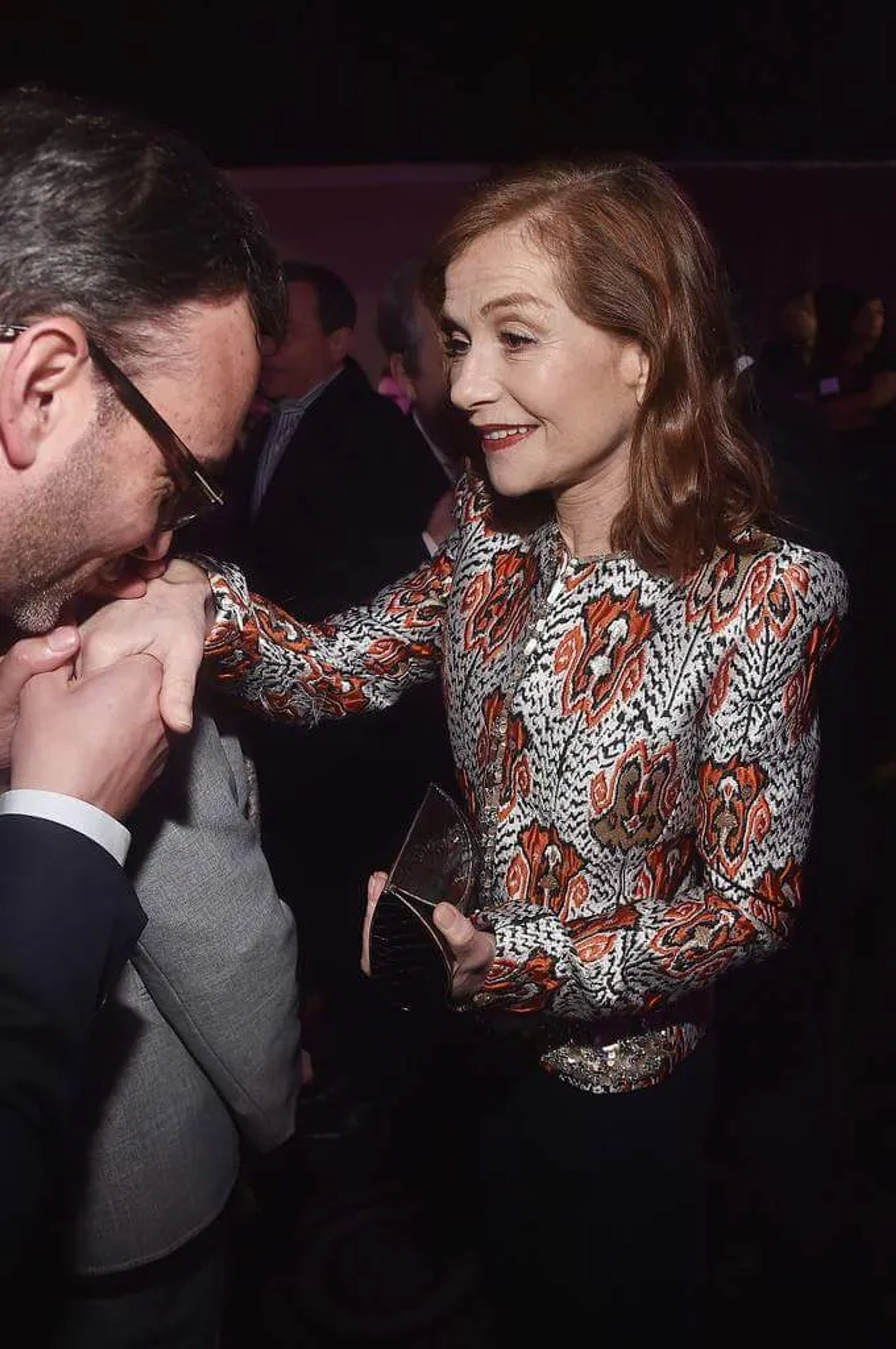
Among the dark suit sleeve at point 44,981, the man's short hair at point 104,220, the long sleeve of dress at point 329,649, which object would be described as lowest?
the long sleeve of dress at point 329,649

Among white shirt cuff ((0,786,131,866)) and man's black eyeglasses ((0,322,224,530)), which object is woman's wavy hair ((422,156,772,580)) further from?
white shirt cuff ((0,786,131,866))

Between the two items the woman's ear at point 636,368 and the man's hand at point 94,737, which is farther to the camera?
the woman's ear at point 636,368

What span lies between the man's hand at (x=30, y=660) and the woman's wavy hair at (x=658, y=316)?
0.74 m

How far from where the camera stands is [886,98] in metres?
6.34

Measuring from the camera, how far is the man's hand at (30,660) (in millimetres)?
1158

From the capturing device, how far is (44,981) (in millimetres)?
908

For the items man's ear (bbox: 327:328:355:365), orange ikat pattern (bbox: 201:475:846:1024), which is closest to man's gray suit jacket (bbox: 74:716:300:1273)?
orange ikat pattern (bbox: 201:475:846:1024)

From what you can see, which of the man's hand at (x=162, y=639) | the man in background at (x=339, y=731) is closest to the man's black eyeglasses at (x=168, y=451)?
the man's hand at (x=162, y=639)

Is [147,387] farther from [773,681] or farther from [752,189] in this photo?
[752,189]

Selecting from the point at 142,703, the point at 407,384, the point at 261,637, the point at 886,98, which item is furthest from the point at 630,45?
the point at 142,703

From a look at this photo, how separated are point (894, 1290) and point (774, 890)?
1526mm

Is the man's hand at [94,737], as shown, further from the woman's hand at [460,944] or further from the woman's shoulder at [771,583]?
the woman's shoulder at [771,583]

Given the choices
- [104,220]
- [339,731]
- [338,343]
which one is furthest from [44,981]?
[338,343]

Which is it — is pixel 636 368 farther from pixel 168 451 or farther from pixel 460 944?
pixel 460 944
